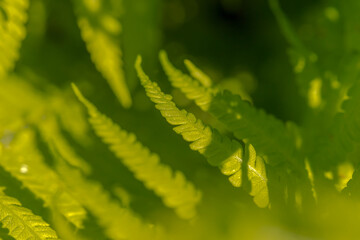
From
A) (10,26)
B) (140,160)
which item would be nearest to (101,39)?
(10,26)

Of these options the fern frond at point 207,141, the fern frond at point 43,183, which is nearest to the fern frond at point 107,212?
the fern frond at point 43,183

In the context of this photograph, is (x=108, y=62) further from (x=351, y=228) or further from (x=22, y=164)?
(x=351, y=228)

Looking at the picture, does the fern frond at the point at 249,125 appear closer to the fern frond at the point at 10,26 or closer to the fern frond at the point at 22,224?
the fern frond at the point at 22,224

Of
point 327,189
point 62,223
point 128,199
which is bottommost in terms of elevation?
point 62,223

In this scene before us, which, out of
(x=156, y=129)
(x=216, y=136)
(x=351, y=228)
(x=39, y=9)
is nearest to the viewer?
(x=216, y=136)

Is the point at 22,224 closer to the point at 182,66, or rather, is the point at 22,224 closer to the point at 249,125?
the point at 249,125

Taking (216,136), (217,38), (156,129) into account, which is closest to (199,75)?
(216,136)
